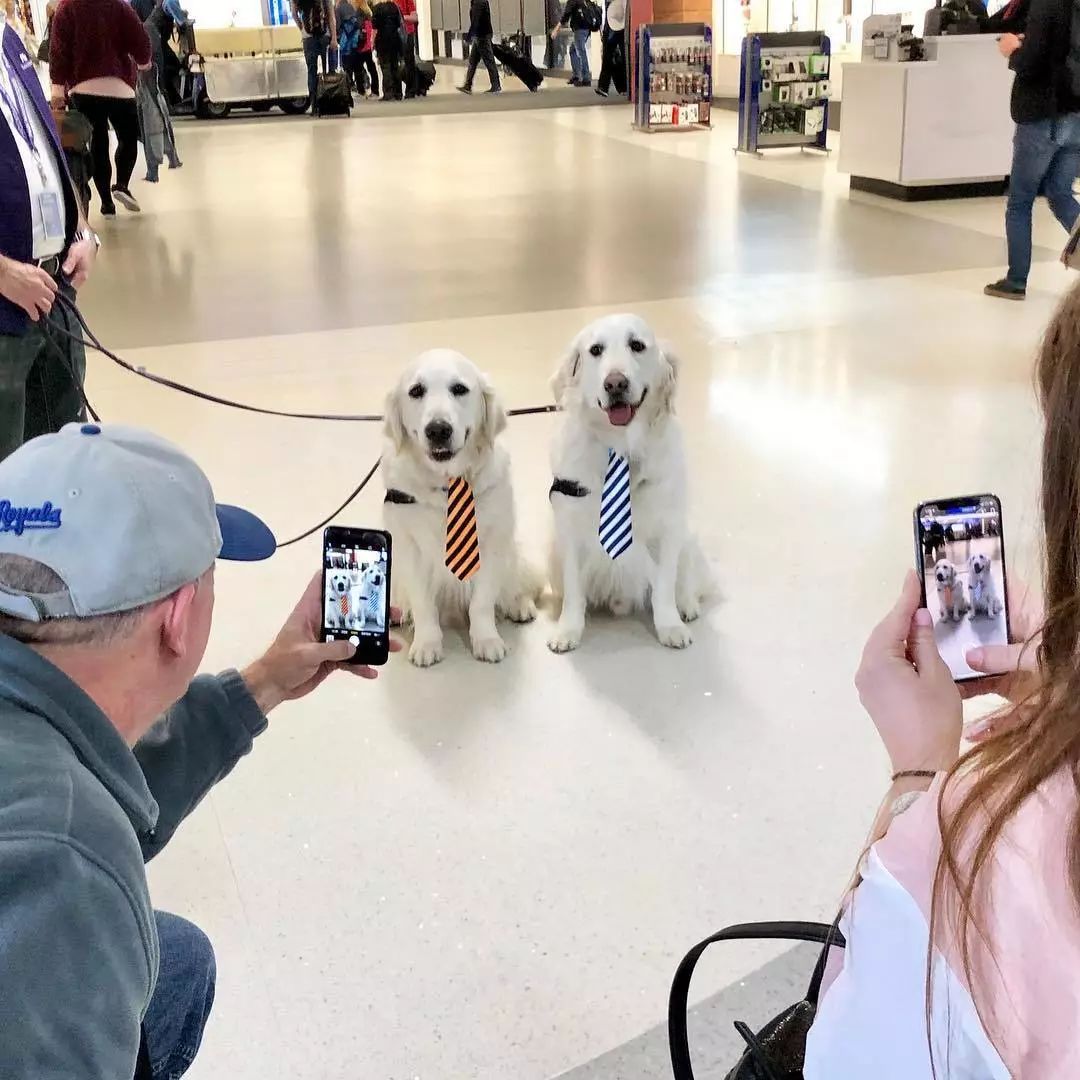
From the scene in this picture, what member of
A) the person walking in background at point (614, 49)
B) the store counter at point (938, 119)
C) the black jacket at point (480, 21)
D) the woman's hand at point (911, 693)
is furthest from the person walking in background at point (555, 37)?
the woman's hand at point (911, 693)

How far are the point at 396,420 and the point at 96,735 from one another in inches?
81.3

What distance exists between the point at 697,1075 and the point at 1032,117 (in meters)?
5.70

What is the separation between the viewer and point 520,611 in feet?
10.9

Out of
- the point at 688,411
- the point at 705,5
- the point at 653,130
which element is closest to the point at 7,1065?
the point at 688,411

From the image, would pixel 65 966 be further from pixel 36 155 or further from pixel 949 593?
pixel 36 155

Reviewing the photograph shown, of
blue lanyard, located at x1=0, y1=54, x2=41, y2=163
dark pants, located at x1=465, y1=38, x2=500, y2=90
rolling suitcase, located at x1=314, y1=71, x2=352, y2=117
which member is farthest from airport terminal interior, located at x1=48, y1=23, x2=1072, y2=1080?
dark pants, located at x1=465, y1=38, x2=500, y2=90

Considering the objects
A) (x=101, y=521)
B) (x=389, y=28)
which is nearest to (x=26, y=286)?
(x=101, y=521)

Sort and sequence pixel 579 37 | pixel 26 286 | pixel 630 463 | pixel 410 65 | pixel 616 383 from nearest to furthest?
1. pixel 26 286
2. pixel 616 383
3. pixel 630 463
4. pixel 410 65
5. pixel 579 37

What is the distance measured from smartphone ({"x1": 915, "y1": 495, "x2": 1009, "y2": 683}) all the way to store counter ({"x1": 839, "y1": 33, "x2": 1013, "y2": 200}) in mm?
8526

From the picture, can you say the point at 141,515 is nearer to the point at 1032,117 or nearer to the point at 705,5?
the point at 1032,117

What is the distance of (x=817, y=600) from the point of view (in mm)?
3340

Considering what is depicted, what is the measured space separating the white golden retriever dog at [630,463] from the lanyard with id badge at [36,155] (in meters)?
1.31

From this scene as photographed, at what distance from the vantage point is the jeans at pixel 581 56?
2127 centimetres

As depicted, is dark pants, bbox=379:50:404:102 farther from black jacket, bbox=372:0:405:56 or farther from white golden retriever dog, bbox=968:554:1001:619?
white golden retriever dog, bbox=968:554:1001:619
